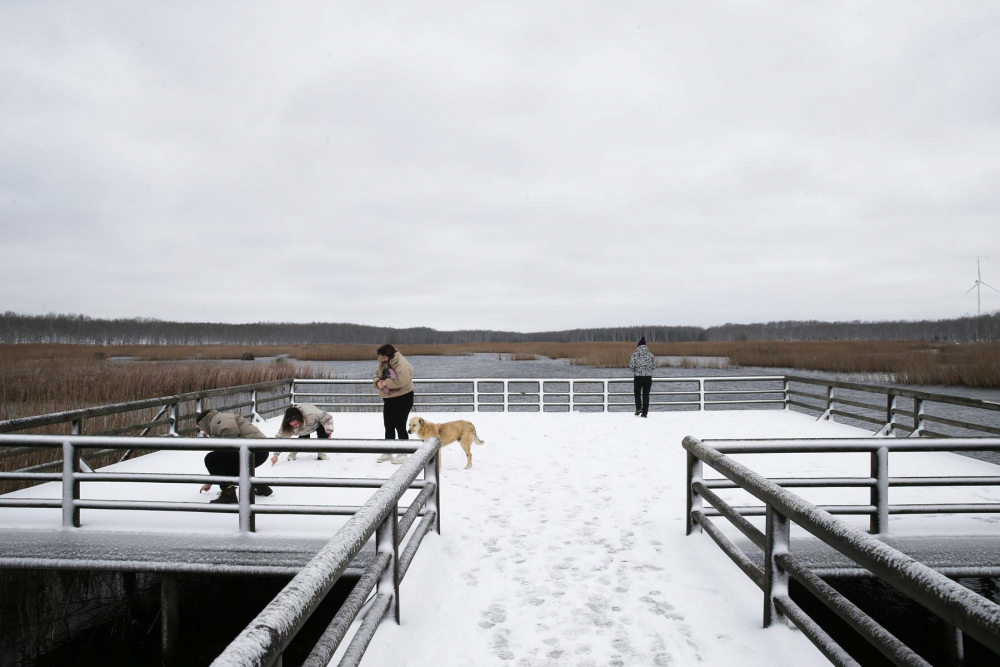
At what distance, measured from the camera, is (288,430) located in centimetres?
676

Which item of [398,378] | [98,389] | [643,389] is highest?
[398,378]

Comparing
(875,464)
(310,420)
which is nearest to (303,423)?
(310,420)

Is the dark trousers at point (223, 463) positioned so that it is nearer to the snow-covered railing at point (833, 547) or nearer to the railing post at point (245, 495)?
the railing post at point (245, 495)

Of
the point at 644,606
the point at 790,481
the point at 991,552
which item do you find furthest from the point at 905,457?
the point at 644,606

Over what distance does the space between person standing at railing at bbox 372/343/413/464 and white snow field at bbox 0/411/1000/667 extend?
0.63 metres

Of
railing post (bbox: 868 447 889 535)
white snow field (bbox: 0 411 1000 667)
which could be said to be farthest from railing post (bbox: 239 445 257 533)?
railing post (bbox: 868 447 889 535)

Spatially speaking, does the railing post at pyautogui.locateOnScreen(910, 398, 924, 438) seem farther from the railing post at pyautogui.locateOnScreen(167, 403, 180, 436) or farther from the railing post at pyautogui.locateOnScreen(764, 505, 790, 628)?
the railing post at pyautogui.locateOnScreen(167, 403, 180, 436)

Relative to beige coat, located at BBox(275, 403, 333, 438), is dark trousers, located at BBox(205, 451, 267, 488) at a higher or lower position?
lower

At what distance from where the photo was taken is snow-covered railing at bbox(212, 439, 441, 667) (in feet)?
4.12

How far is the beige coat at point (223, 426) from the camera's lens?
546 centimetres

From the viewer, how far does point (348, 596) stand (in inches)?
97.3

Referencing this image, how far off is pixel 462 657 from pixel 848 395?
2721cm

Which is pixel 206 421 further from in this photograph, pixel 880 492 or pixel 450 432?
pixel 880 492

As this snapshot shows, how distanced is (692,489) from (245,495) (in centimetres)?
377
